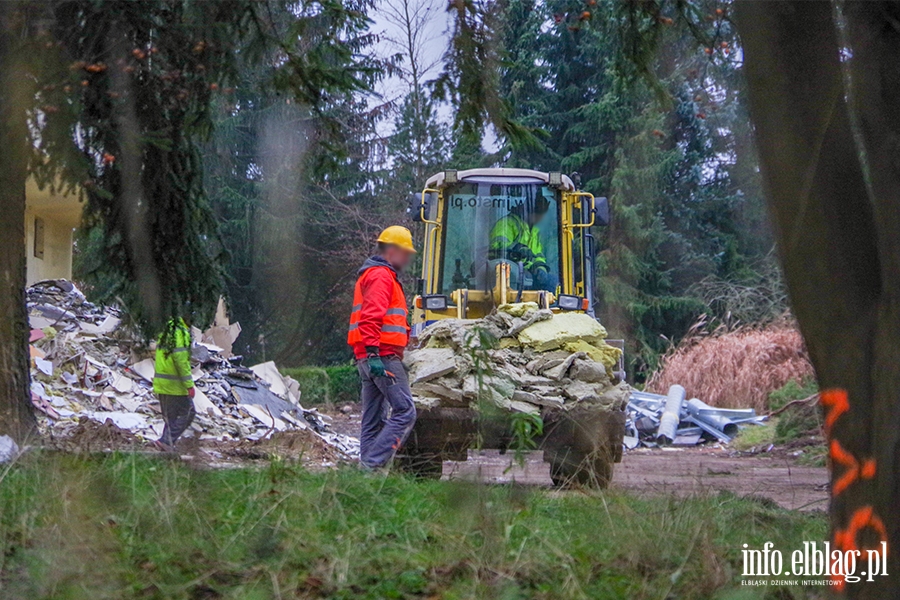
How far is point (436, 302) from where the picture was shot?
31.3ft

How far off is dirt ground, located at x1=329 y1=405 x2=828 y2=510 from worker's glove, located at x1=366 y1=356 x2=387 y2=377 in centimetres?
86

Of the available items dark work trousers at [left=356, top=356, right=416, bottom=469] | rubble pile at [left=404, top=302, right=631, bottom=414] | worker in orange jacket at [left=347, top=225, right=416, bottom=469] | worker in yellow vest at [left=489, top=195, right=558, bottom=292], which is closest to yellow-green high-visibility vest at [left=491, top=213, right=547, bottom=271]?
worker in yellow vest at [left=489, top=195, right=558, bottom=292]

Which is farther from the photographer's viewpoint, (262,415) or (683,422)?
(683,422)

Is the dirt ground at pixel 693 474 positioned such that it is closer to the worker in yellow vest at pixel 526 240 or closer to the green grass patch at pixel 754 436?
the green grass patch at pixel 754 436

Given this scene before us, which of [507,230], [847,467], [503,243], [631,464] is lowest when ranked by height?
[631,464]

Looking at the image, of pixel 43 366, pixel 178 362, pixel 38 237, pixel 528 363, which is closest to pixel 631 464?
pixel 528 363

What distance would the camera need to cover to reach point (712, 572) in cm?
391

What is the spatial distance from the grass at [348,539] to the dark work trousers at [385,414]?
6.00 feet

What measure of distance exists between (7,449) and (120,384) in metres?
7.50

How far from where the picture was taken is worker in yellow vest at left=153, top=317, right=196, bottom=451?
7.73 metres

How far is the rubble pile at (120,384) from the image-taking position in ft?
40.3

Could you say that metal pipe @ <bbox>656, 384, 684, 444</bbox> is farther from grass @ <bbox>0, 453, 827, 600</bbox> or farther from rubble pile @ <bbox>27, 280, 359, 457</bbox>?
grass @ <bbox>0, 453, 827, 600</bbox>

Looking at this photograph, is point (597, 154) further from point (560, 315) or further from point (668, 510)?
point (668, 510)

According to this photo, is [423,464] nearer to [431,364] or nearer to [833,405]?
[431,364]
